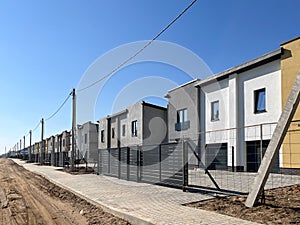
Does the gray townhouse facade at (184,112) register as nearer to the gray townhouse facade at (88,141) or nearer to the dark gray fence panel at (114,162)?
the dark gray fence panel at (114,162)

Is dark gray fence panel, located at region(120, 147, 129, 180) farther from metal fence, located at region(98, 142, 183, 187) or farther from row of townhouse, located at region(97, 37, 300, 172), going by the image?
row of townhouse, located at region(97, 37, 300, 172)

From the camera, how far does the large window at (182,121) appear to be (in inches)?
1077

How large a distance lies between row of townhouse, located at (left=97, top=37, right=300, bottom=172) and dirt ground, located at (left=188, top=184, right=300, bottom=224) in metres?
4.04

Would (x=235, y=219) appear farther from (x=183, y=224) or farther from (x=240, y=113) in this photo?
(x=240, y=113)

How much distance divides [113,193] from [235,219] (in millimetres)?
5809

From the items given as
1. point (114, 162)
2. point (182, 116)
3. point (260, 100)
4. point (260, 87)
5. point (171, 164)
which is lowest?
point (114, 162)

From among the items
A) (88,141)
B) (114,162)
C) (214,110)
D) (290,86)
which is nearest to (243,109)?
(214,110)

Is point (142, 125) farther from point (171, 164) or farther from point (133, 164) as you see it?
point (171, 164)

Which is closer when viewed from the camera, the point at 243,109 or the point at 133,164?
the point at 133,164

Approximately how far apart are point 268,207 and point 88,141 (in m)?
47.5

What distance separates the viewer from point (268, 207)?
7273mm

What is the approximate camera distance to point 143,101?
33.1m

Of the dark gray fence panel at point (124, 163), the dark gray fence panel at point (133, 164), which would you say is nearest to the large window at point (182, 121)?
the dark gray fence panel at point (124, 163)

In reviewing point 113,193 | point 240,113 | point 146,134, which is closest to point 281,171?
point 240,113
